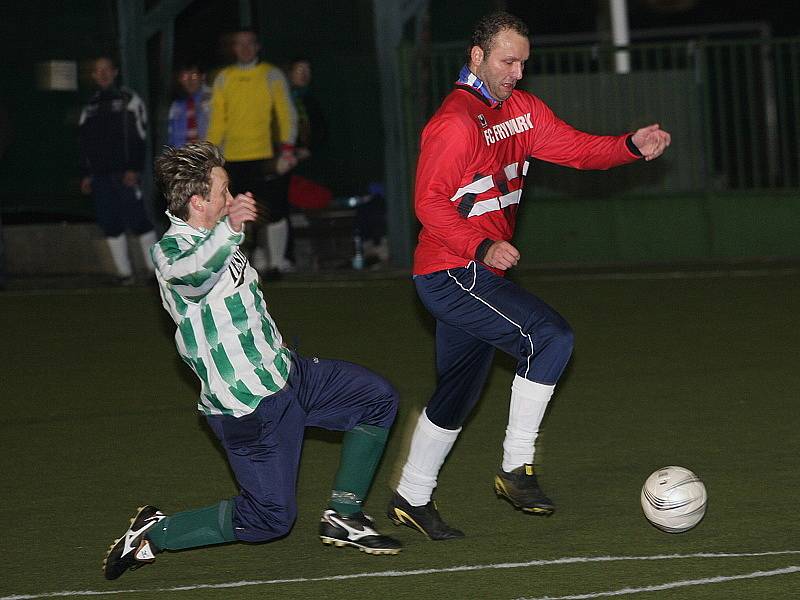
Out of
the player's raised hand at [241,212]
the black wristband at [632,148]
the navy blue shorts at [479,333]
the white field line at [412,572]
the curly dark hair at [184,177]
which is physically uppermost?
the black wristband at [632,148]

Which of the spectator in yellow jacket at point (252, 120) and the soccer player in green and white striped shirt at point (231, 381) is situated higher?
the spectator in yellow jacket at point (252, 120)

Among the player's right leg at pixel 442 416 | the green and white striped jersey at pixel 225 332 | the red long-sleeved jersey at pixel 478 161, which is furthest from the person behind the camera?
the player's right leg at pixel 442 416

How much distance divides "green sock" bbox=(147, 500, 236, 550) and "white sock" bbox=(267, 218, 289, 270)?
9.99m

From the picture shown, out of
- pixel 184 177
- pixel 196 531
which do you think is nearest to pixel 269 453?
pixel 196 531

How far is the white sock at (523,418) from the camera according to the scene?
5.97 metres

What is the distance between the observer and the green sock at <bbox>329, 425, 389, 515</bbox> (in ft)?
19.1

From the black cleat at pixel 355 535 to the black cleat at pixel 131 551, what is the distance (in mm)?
657

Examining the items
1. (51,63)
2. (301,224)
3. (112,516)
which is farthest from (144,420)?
(51,63)

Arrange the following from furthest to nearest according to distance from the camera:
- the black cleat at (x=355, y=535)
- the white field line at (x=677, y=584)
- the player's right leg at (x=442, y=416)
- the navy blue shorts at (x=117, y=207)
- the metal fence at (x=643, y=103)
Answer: the metal fence at (x=643, y=103) < the navy blue shorts at (x=117, y=207) < the player's right leg at (x=442, y=416) < the black cleat at (x=355, y=535) < the white field line at (x=677, y=584)

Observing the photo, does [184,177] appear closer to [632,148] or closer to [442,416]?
[442,416]

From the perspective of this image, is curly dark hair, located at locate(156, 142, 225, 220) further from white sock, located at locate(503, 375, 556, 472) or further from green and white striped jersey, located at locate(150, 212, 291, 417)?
white sock, located at locate(503, 375, 556, 472)

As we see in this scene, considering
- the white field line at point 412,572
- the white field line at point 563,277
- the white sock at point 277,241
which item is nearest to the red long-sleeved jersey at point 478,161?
the white field line at point 412,572

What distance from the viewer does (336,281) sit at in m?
15.5

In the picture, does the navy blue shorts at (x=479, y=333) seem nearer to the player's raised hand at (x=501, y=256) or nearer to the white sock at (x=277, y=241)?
the player's raised hand at (x=501, y=256)
